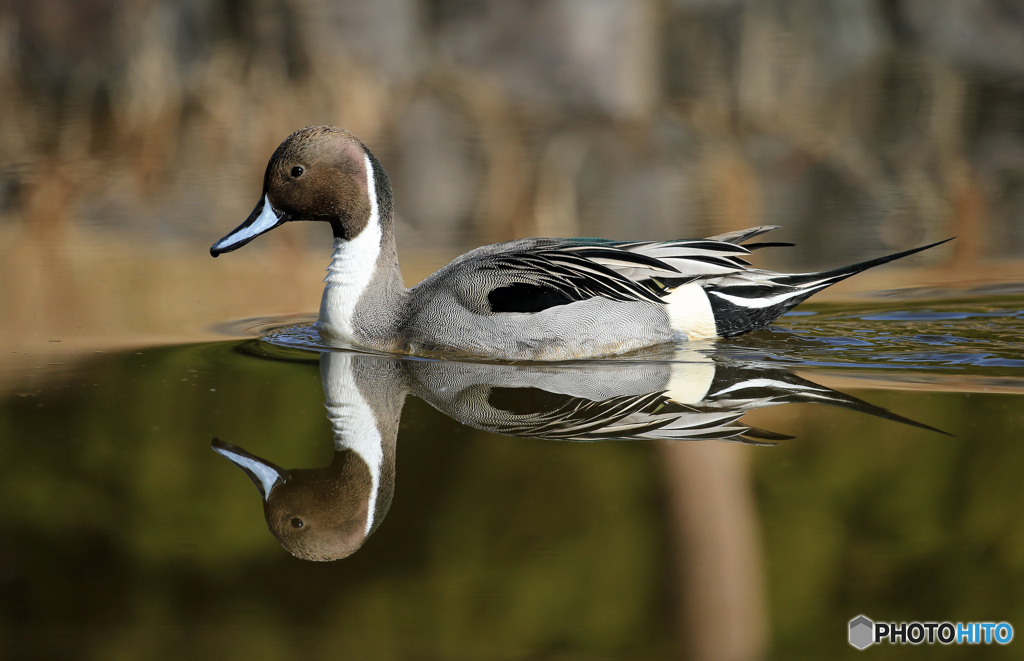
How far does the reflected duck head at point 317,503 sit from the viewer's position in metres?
2.77

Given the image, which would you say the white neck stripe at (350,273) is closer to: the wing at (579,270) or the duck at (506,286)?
the duck at (506,286)

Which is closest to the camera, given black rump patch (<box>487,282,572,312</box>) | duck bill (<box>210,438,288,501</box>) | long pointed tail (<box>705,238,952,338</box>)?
duck bill (<box>210,438,288,501</box>)

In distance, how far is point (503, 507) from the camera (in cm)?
292

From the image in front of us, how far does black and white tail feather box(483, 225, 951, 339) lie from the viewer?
14.8 ft

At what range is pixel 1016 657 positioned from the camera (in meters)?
2.37

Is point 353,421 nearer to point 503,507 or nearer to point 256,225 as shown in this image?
point 503,507

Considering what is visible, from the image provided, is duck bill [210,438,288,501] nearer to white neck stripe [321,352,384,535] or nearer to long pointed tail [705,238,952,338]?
white neck stripe [321,352,384,535]

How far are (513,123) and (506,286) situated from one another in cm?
907

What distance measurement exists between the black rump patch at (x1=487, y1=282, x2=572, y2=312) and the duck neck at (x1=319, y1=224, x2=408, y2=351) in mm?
482

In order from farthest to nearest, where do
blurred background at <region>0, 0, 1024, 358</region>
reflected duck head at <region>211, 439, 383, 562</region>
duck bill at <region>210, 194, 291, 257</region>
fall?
1. blurred background at <region>0, 0, 1024, 358</region>
2. duck bill at <region>210, 194, 291, 257</region>
3. reflected duck head at <region>211, 439, 383, 562</region>

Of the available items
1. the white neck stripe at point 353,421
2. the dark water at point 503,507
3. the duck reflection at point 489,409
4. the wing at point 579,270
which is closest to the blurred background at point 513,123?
the wing at point 579,270

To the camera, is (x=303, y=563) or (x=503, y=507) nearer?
(x=303, y=563)

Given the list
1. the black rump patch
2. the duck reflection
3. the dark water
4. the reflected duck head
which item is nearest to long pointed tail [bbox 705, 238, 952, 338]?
the duck reflection

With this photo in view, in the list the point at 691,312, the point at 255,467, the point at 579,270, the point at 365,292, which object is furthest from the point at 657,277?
the point at 255,467
